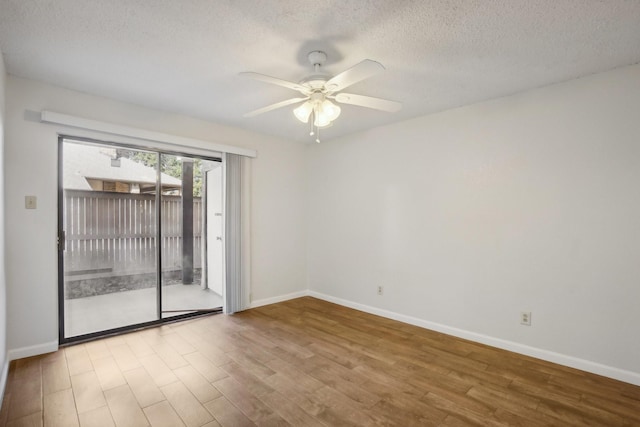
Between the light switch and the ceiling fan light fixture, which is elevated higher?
the ceiling fan light fixture

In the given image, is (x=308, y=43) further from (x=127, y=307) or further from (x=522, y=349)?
(x=127, y=307)

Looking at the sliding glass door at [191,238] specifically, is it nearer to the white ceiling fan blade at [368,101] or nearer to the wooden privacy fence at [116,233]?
the wooden privacy fence at [116,233]

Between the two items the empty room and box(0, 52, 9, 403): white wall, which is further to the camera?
box(0, 52, 9, 403): white wall

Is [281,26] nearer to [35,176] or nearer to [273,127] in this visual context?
[273,127]

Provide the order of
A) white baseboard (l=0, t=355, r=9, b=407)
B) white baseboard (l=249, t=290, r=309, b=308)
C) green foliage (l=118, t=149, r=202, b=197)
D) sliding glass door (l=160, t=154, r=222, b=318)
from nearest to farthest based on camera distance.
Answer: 1. white baseboard (l=0, t=355, r=9, b=407)
2. green foliage (l=118, t=149, r=202, b=197)
3. sliding glass door (l=160, t=154, r=222, b=318)
4. white baseboard (l=249, t=290, r=309, b=308)

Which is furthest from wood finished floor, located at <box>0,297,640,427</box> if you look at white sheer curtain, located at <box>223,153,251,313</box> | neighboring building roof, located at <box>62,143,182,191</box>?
neighboring building roof, located at <box>62,143,182,191</box>

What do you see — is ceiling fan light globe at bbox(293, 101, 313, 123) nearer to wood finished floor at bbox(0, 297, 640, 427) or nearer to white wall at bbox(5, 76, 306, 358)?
white wall at bbox(5, 76, 306, 358)

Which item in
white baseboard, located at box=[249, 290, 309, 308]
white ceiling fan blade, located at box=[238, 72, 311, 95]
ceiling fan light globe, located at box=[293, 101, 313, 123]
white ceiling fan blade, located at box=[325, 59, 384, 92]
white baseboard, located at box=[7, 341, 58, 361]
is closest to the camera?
white ceiling fan blade, located at box=[325, 59, 384, 92]

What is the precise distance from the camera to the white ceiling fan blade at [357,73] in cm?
168

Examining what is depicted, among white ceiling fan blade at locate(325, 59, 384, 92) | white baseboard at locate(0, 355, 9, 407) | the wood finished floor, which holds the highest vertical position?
white ceiling fan blade at locate(325, 59, 384, 92)

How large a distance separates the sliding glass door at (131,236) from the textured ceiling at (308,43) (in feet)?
2.78

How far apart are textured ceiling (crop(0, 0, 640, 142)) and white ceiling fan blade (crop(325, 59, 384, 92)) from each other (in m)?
0.30

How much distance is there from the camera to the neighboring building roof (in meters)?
3.02

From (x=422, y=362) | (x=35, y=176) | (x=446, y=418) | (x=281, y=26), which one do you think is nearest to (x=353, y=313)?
(x=422, y=362)
